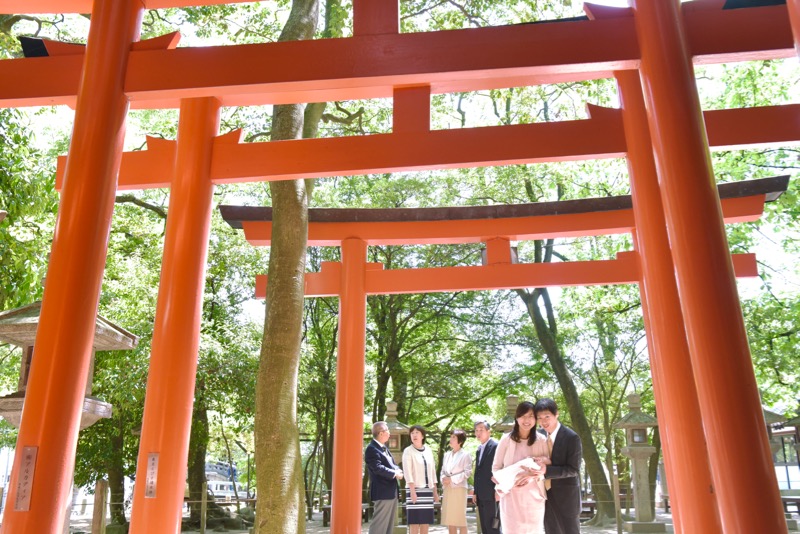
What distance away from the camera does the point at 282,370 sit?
6.01 metres

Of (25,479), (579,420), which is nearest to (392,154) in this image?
(25,479)

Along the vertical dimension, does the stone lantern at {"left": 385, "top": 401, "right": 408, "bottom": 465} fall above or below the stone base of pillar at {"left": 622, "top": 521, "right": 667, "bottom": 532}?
above

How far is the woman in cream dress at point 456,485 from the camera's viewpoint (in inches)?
327

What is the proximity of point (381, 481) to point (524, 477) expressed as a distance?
9.67 ft

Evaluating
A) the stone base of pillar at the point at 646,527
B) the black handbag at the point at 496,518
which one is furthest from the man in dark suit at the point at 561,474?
the stone base of pillar at the point at 646,527

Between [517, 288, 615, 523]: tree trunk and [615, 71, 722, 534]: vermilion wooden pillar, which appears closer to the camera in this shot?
[615, 71, 722, 534]: vermilion wooden pillar

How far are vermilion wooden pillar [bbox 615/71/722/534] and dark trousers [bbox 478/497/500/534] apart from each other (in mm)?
2690

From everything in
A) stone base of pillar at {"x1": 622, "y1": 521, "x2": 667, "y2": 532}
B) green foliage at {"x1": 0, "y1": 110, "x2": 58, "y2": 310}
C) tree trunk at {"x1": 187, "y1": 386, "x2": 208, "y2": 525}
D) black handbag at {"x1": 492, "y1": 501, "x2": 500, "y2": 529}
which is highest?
green foliage at {"x1": 0, "y1": 110, "x2": 58, "y2": 310}

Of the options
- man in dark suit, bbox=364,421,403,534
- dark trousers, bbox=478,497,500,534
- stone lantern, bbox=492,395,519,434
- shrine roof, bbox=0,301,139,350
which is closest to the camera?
shrine roof, bbox=0,301,139,350

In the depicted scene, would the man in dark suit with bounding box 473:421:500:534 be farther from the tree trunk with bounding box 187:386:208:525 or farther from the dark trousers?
the tree trunk with bounding box 187:386:208:525

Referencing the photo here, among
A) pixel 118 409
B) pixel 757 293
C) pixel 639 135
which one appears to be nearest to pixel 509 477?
pixel 639 135

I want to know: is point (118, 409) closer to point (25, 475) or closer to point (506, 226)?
point (506, 226)

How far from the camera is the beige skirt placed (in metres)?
8.33

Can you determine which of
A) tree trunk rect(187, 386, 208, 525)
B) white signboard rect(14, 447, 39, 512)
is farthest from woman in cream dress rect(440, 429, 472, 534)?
tree trunk rect(187, 386, 208, 525)
